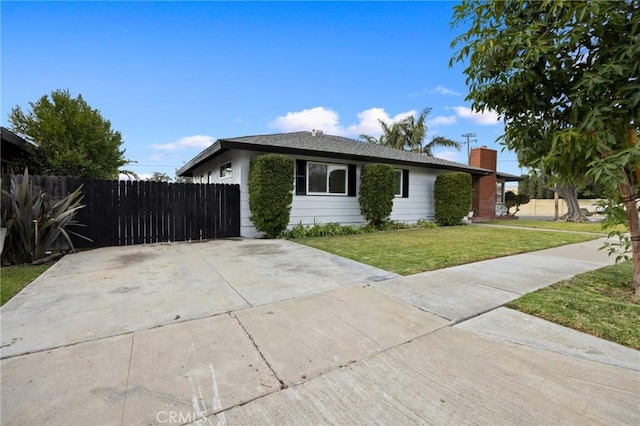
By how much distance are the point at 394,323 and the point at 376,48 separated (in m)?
11.2

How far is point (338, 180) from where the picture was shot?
10.7 metres

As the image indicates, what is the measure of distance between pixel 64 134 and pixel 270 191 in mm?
11221

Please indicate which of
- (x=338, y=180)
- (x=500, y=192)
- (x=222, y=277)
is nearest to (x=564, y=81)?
(x=222, y=277)

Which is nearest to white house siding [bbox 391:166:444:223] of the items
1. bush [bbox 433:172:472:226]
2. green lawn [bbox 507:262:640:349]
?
bush [bbox 433:172:472:226]

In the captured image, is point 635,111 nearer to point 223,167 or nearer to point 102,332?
point 102,332

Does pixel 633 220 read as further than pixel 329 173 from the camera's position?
No

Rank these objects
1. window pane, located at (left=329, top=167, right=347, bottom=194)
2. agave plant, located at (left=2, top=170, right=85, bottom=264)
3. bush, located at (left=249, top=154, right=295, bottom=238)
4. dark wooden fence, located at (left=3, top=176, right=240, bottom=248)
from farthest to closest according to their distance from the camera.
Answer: window pane, located at (left=329, top=167, right=347, bottom=194)
bush, located at (left=249, top=154, right=295, bottom=238)
dark wooden fence, located at (left=3, top=176, right=240, bottom=248)
agave plant, located at (left=2, top=170, right=85, bottom=264)

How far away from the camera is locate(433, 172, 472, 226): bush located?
12.7 meters

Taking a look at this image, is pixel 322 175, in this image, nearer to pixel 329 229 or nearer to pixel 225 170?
pixel 329 229

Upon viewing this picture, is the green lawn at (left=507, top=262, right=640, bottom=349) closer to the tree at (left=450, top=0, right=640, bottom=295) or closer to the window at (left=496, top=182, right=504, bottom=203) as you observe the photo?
the tree at (left=450, top=0, right=640, bottom=295)

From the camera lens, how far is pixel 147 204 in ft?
25.5

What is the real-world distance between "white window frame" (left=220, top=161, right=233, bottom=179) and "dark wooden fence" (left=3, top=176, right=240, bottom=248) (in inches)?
61.5

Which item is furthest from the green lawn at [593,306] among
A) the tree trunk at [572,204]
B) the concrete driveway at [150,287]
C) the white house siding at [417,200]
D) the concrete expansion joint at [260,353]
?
the tree trunk at [572,204]

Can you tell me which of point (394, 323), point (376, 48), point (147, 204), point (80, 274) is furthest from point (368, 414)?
point (376, 48)
